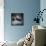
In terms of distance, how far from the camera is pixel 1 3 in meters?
5.64

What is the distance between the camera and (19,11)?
562 cm

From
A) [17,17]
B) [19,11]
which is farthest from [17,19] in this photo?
[19,11]

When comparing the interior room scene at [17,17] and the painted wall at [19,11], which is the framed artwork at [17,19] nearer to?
the interior room scene at [17,17]

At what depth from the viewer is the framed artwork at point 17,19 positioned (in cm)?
562

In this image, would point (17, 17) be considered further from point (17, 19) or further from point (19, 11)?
point (19, 11)

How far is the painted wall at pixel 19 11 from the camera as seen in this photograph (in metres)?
5.57

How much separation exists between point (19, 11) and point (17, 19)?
35cm

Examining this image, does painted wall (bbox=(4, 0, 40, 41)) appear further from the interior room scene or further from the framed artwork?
the framed artwork

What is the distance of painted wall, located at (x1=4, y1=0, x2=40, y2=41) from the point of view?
18.3ft

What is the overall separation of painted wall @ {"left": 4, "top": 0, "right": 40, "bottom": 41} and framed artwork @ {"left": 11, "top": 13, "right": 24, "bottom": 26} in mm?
126

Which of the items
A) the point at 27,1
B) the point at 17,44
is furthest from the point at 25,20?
the point at 17,44

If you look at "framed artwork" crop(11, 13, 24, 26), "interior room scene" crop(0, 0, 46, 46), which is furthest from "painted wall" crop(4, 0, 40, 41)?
"framed artwork" crop(11, 13, 24, 26)

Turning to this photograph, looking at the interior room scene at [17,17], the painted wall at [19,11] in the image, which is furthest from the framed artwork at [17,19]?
the painted wall at [19,11]

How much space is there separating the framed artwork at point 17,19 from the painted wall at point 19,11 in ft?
0.41
